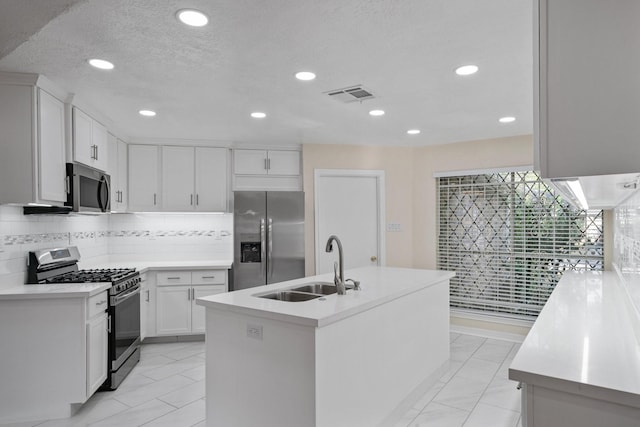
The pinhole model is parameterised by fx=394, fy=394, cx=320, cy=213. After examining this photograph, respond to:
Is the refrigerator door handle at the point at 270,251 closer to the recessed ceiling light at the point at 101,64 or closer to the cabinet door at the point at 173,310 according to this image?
the cabinet door at the point at 173,310

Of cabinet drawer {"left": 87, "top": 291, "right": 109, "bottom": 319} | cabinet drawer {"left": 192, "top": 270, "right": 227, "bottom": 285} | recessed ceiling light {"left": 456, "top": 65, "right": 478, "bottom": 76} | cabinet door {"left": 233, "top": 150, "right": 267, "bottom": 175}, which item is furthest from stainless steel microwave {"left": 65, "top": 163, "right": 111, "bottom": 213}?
recessed ceiling light {"left": 456, "top": 65, "right": 478, "bottom": 76}

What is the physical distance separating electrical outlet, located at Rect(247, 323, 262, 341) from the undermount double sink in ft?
1.34

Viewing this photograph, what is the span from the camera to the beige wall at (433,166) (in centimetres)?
480

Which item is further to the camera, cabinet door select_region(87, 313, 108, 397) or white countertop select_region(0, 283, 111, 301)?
cabinet door select_region(87, 313, 108, 397)

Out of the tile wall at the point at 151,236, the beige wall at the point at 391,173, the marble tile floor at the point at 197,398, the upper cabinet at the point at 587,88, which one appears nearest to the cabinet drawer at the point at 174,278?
the tile wall at the point at 151,236

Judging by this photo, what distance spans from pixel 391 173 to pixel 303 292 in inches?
113

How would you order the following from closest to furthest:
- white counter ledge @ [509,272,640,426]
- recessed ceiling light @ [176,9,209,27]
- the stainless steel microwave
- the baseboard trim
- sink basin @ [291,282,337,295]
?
white counter ledge @ [509,272,640,426]
recessed ceiling light @ [176,9,209,27]
sink basin @ [291,282,337,295]
the stainless steel microwave
the baseboard trim

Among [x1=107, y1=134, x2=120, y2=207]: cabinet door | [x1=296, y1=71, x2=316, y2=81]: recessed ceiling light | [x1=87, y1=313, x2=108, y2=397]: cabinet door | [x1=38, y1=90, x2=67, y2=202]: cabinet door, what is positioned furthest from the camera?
[x1=107, y1=134, x2=120, y2=207]: cabinet door

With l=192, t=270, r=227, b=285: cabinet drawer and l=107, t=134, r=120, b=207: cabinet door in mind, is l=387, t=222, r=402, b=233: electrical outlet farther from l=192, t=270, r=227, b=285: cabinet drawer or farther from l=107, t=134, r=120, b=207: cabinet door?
l=107, t=134, r=120, b=207: cabinet door

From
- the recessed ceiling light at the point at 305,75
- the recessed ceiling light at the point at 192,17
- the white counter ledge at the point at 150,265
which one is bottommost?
the white counter ledge at the point at 150,265

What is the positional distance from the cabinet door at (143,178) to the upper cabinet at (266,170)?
3.11ft

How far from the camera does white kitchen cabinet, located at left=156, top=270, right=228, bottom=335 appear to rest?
4.45 m

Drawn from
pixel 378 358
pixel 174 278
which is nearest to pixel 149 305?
pixel 174 278

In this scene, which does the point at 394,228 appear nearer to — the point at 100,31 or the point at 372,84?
the point at 372,84
